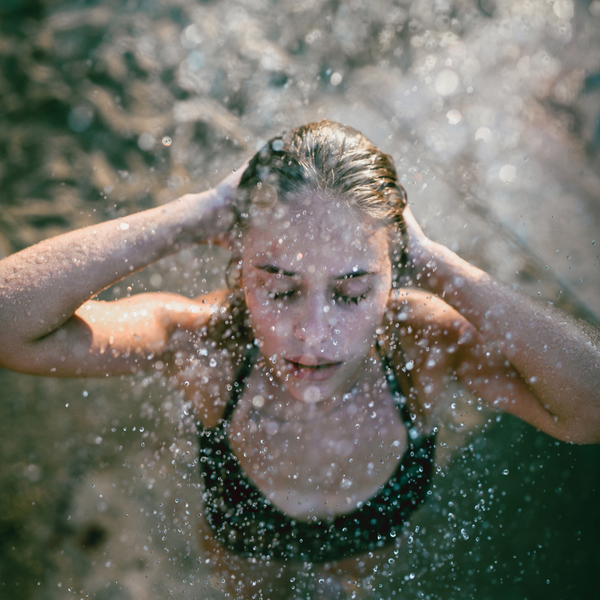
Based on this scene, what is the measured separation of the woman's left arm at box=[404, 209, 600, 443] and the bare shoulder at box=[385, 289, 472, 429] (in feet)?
0.20

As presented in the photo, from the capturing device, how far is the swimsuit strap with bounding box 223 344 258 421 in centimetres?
165

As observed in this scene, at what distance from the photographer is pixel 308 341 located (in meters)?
1.32

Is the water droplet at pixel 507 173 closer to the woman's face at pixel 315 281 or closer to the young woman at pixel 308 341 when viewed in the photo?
the young woman at pixel 308 341

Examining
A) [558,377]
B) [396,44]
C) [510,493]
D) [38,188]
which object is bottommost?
[510,493]

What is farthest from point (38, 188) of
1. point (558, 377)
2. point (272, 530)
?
point (558, 377)

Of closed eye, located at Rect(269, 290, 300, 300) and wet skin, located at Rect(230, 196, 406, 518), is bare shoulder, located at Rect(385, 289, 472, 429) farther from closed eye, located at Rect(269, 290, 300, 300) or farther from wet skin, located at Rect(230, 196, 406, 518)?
closed eye, located at Rect(269, 290, 300, 300)

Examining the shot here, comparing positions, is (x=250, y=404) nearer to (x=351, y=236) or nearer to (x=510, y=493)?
(x=351, y=236)

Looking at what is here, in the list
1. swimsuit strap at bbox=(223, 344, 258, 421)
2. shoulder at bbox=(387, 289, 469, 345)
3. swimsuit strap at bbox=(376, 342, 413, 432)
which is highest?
shoulder at bbox=(387, 289, 469, 345)

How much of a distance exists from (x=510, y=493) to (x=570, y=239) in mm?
1537

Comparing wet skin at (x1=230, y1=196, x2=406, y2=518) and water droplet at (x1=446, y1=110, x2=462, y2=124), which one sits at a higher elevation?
water droplet at (x1=446, y1=110, x2=462, y2=124)

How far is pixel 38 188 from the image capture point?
2568mm

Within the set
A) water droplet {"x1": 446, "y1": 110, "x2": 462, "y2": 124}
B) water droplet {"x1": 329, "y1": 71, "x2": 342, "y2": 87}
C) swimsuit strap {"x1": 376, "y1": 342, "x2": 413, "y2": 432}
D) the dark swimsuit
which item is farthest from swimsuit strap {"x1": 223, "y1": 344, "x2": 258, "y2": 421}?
water droplet {"x1": 446, "y1": 110, "x2": 462, "y2": 124}

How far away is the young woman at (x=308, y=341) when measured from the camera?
1339 millimetres

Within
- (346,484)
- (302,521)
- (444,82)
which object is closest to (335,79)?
(444,82)
